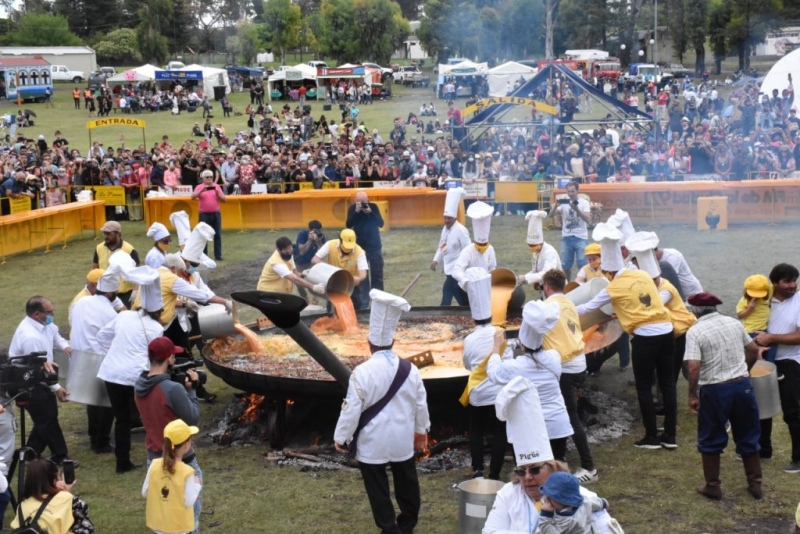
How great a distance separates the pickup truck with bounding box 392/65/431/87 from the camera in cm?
6512

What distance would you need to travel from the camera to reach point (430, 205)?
2309cm

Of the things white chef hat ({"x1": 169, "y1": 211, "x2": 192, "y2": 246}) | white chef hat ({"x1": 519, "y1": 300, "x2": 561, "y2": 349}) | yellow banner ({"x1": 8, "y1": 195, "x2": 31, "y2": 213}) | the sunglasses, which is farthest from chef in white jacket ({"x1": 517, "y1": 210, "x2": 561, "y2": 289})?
yellow banner ({"x1": 8, "y1": 195, "x2": 31, "y2": 213})

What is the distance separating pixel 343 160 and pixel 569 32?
49.7 metres

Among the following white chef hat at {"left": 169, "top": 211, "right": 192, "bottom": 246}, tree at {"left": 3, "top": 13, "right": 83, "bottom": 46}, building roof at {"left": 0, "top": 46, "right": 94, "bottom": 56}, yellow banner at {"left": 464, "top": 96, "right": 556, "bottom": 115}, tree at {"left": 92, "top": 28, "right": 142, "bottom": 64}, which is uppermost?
tree at {"left": 3, "top": 13, "right": 83, "bottom": 46}

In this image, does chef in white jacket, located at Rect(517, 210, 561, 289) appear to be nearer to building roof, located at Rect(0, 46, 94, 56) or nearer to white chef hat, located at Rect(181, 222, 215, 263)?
white chef hat, located at Rect(181, 222, 215, 263)

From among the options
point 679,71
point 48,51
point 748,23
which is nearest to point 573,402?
point 748,23

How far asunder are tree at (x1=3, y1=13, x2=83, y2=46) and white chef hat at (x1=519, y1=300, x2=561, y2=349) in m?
83.8

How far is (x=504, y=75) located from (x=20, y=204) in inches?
1228

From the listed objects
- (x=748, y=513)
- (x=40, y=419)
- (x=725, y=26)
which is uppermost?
(x=725, y=26)

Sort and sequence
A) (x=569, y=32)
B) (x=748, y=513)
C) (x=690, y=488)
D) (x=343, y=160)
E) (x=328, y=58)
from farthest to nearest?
1. (x=328, y=58)
2. (x=569, y=32)
3. (x=343, y=160)
4. (x=690, y=488)
5. (x=748, y=513)

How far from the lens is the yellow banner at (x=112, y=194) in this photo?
25359 millimetres

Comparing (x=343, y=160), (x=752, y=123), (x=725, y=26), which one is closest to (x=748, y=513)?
(x=343, y=160)

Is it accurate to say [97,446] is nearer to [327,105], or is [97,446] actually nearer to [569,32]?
[327,105]

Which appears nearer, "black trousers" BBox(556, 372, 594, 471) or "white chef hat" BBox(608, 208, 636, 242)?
"black trousers" BBox(556, 372, 594, 471)
